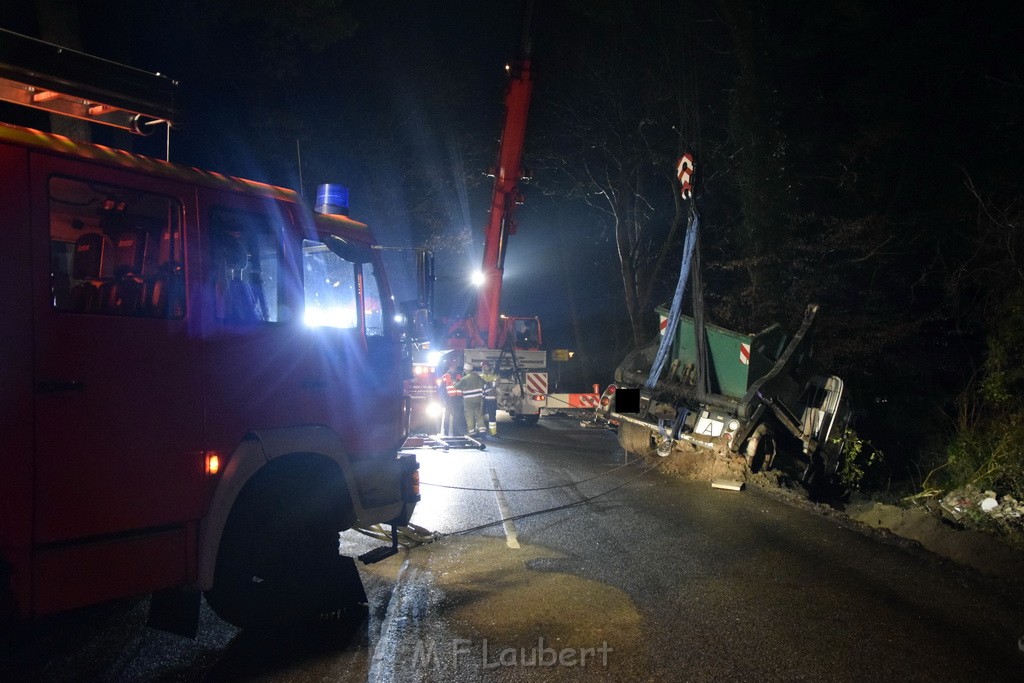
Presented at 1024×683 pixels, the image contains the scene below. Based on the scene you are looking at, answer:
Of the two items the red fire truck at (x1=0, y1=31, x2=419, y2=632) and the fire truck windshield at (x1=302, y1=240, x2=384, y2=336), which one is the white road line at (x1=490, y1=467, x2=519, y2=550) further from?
the fire truck windshield at (x1=302, y1=240, x2=384, y2=336)

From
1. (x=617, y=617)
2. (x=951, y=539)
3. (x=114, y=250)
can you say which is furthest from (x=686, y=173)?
(x=114, y=250)

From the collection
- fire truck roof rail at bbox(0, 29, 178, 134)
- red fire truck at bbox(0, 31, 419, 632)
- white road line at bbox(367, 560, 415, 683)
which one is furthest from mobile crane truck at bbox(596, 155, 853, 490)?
fire truck roof rail at bbox(0, 29, 178, 134)

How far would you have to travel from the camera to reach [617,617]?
5234mm

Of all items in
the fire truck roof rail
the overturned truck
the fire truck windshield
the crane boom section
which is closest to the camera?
the fire truck roof rail

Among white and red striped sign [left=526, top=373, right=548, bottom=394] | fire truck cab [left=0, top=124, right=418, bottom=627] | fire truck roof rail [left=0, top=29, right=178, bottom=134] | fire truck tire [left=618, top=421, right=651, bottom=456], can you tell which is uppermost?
fire truck roof rail [left=0, top=29, right=178, bottom=134]

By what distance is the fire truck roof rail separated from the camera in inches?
149

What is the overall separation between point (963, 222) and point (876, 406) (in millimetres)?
3727

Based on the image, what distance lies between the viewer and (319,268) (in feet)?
17.0

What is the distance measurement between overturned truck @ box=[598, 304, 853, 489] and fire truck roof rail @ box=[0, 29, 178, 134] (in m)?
8.02

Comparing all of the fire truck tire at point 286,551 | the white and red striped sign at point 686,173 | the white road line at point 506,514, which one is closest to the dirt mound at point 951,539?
the white road line at point 506,514

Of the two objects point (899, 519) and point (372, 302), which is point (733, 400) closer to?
point (899, 519)

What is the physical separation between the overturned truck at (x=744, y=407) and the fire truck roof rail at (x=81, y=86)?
316 inches

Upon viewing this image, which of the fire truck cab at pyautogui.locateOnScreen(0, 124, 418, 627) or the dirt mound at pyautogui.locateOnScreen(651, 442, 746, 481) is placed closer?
the fire truck cab at pyautogui.locateOnScreen(0, 124, 418, 627)

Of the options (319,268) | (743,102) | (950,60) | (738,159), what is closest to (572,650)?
(319,268)
